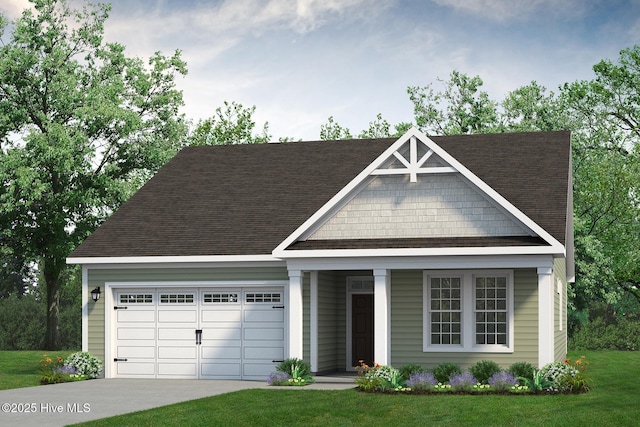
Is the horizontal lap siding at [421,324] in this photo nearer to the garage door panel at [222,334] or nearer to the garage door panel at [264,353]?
the garage door panel at [264,353]

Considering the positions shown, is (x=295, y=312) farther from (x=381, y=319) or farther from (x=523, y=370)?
(x=523, y=370)

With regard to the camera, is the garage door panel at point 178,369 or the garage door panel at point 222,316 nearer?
the garage door panel at point 222,316

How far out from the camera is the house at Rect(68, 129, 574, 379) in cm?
2348

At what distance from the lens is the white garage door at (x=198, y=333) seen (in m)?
25.7

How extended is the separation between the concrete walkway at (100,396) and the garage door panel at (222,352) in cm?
87

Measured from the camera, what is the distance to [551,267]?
22.7m

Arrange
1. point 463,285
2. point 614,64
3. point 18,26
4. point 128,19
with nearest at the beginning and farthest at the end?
point 463,285, point 128,19, point 18,26, point 614,64

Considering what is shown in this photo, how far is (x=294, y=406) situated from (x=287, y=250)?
18.9 feet

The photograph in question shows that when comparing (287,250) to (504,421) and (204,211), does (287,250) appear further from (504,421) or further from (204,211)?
(504,421)

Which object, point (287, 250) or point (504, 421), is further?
point (287, 250)

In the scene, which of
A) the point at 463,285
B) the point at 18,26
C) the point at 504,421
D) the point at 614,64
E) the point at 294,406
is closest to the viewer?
the point at 504,421

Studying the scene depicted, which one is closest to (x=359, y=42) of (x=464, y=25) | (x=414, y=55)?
(x=414, y=55)

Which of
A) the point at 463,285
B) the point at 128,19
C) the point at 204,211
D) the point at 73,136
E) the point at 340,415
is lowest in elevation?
the point at 340,415

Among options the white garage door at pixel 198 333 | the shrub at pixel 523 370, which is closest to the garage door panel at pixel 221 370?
the white garage door at pixel 198 333
